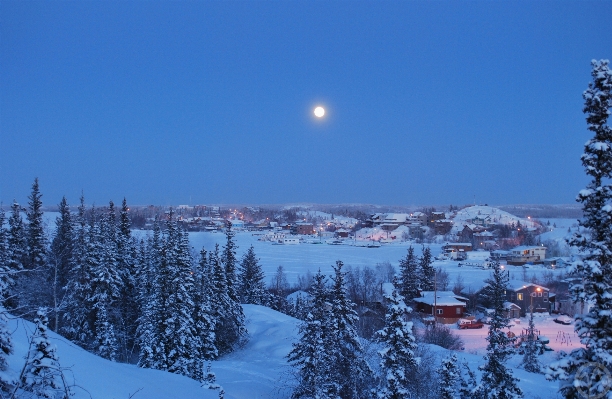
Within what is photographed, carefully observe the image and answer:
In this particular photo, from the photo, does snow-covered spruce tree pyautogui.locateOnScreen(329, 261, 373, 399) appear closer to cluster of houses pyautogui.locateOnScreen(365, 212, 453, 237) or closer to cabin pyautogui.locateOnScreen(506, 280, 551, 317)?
cabin pyautogui.locateOnScreen(506, 280, 551, 317)

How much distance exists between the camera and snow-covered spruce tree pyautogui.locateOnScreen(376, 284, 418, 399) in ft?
44.5

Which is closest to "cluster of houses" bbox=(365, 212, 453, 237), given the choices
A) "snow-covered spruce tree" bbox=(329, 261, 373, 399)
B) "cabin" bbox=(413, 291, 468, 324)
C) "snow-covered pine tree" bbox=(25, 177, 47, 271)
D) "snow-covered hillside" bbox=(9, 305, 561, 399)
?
"cabin" bbox=(413, 291, 468, 324)

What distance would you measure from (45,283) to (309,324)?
16680 mm

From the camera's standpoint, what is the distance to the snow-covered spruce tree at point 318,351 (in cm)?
1411

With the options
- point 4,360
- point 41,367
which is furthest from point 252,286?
point 4,360

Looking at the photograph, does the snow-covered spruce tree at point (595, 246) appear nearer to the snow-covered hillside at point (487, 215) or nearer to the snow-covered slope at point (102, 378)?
the snow-covered slope at point (102, 378)

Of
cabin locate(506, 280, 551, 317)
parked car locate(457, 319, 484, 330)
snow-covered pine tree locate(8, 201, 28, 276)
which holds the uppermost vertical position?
snow-covered pine tree locate(8, 201, 28, 276)

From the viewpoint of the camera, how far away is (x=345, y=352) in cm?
1772

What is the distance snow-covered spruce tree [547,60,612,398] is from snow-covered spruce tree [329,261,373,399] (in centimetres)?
942

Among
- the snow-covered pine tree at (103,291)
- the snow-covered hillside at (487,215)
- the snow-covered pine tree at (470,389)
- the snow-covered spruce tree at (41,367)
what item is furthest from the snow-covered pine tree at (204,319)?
the snow-covered hillside at (487,215)

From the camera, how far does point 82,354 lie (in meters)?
10.6

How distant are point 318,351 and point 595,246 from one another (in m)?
9.06

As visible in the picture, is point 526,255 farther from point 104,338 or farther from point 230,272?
point 104,338

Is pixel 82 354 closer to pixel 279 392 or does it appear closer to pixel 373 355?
pixel 279 392
